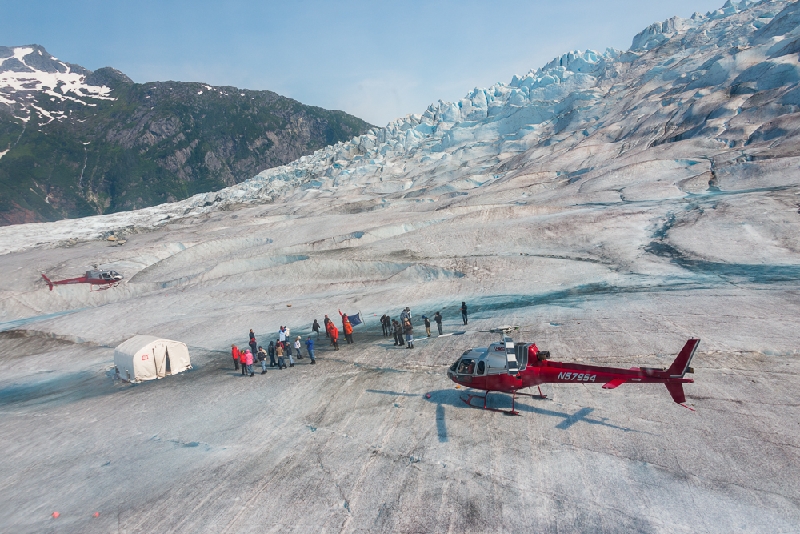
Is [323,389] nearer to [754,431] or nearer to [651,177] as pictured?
[754,431]

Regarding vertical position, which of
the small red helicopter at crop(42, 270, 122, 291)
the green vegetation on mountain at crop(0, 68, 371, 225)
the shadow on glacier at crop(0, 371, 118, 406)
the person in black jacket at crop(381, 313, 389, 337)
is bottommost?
the shadow on glacier at crop(0, 371, 118, 406)

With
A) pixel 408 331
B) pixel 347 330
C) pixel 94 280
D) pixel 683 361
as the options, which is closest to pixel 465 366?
pixel 683 361

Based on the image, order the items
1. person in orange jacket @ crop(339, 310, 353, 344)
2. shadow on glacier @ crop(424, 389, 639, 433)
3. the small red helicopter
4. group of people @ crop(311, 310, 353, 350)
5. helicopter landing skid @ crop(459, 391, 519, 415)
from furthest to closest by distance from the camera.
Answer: the small red helicopter → person in orange jacket @ crop(339, 310, 353, 344) → group of people @ crop(311, 310, 353, 350) → helicopter landing skid @ crop(459, 391, 519, 415) → shadow on glacier @ crop(424, 389, 639, 433)

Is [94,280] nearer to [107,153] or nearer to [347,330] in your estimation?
[347,330]

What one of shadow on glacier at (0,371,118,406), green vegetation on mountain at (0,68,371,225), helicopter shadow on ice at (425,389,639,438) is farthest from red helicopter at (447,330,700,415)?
green vegetation on mountain at (0,68,371,225)

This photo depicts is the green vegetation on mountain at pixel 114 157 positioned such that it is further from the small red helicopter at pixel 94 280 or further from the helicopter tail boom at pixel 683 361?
the helicopter tail boom at pixel 683 361

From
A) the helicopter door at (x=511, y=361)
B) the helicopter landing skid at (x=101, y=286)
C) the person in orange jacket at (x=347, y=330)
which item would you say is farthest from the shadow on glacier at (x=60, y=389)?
the helicopter landing skid at (x=101, y=286)

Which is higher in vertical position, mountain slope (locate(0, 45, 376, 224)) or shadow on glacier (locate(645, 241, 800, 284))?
mountain slope (locate(0, 45, 376, 224))

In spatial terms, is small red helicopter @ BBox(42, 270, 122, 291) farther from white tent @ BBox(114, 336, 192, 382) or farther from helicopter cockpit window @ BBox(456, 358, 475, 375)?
helicopter cockpit window @ BBox(456, 358, 475, 375)
